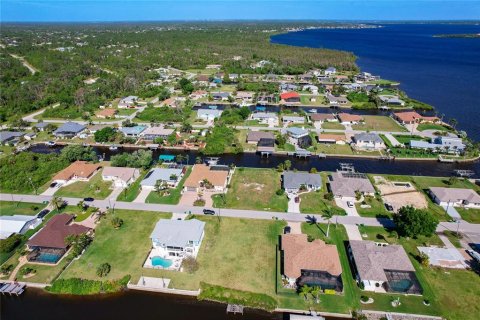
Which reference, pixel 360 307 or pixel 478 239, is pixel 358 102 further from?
pixel 360 307

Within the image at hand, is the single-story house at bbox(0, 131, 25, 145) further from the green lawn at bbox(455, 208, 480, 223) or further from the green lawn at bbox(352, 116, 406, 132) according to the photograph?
the green lawn at bbox(455, 208, 480, 223)

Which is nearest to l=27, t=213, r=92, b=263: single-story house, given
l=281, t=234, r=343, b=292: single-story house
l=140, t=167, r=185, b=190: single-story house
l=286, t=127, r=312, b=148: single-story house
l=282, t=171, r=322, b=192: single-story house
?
l=140, t=167, r=185, b=190: single-story house

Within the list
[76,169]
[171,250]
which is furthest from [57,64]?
[171,250]

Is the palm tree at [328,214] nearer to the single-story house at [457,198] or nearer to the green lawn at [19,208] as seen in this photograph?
the single-story house at [457,198]

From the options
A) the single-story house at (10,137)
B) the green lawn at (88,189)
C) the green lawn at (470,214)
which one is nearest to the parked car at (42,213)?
the green lawn at (88,189)

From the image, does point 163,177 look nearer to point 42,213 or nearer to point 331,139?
point 42,213

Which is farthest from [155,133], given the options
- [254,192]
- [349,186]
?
[349,186]
